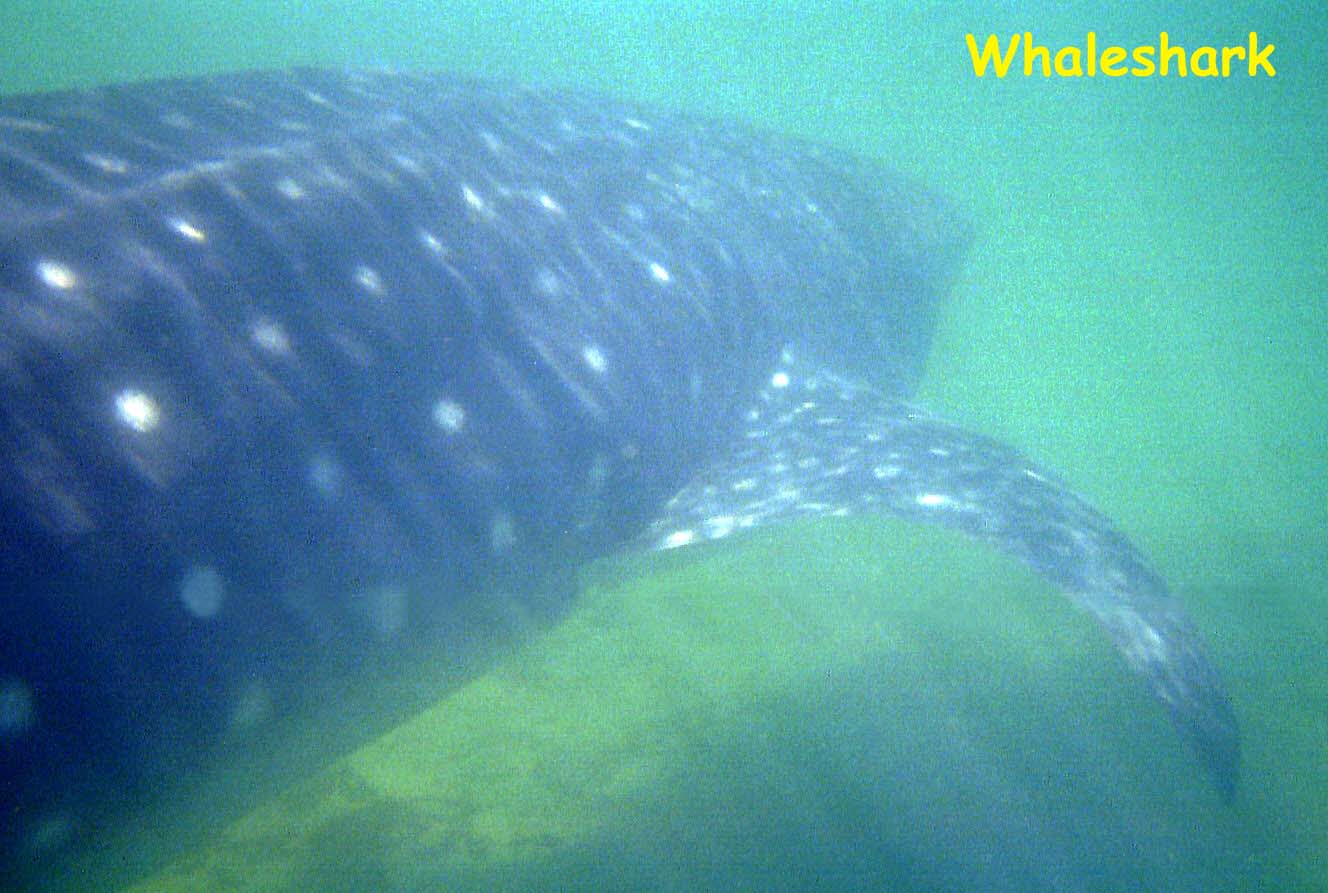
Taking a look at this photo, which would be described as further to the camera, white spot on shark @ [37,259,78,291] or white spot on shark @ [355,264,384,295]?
white spot on shark @ [355,264,384,295]

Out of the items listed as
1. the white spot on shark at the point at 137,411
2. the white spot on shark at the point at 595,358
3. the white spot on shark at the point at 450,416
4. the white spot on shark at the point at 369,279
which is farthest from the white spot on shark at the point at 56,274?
the white spot on shark at the point at 595,358

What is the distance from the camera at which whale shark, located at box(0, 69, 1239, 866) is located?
7.37 ft

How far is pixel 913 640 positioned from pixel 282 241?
15.7 feet

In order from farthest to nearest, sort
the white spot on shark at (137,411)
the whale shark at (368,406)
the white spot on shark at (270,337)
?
the white spot on shark at (270,337) → the white spot on shark at (137,411) → the whale shark at (368,406)

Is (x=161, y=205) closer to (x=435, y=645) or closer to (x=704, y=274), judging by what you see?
(x=435, y=645)

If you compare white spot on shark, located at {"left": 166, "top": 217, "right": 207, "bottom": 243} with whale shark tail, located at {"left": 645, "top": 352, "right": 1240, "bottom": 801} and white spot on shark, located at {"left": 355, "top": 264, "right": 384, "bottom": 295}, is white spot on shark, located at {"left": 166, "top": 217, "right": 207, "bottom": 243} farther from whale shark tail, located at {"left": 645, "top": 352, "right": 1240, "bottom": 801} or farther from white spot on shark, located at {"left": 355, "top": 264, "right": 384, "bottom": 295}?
whale shark tail, located at {"left": 645, "top": 352, "right": 1240, "bottom": 801}

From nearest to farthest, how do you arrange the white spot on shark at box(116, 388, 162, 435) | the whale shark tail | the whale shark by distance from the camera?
the whale shark, the white spot on shark at box(116, 388, 162, 435), the whale shark tail

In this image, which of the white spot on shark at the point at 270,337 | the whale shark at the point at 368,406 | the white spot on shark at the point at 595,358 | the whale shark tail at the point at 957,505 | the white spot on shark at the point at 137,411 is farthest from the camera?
the white spot on shark at the point at 595,358

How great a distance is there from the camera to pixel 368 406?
10.0ft

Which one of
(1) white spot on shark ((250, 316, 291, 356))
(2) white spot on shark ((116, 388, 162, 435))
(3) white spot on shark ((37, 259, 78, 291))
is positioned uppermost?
(3) white spot on shark ((37, 259, 78, 291))

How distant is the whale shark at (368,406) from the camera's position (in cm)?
225

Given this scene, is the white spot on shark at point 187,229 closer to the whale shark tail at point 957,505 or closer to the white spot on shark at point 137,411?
the white spot on shark at point 137,411

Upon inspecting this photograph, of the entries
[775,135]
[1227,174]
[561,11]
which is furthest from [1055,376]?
[561,11]

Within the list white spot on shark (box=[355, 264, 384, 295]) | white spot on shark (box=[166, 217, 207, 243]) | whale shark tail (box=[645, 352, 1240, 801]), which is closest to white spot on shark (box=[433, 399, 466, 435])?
white spot on shark (box=[355, 264, 384, 295])
